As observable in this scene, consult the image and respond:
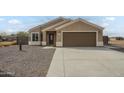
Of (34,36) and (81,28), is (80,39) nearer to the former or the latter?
(81,28)

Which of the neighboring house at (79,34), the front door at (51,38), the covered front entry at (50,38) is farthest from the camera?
the front door at (51,38)

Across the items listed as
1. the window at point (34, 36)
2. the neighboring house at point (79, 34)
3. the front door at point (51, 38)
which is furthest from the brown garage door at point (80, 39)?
the window at point (34, 36)

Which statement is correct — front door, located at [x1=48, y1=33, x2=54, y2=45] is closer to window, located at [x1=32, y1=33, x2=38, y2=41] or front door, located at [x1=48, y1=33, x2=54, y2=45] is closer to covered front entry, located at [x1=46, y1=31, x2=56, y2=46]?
covered front entry, located at [x1=46, y1=31, x2=56, y2=46]

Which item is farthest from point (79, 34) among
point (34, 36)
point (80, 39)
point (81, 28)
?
point (34, 36)

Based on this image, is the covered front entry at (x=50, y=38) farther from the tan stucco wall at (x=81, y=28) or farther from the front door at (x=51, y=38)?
the tan stucco wall at (x=81, y=28)

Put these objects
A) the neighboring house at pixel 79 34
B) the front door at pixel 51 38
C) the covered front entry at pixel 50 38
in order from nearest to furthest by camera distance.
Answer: the neighboring house at pixel 79 34, the covered front entry at pixel 50 38, the front door at pixel 51 38

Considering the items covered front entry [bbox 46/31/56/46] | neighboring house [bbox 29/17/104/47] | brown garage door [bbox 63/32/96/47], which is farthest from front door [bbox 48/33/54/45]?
brown garage door [bbox 63/32/96/47]

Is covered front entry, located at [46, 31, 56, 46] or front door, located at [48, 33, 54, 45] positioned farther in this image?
front door, located at [48, 33, 54, 45]

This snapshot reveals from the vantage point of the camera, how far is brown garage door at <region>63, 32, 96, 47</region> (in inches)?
1184

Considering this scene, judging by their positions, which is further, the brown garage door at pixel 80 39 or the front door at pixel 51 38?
the front door at pixel 51 38

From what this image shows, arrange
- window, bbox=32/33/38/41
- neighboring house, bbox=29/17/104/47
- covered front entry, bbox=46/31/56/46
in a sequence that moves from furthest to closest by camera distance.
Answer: window, bbox=32/33/38/41, covered front entry, bbox=46/31/56/46, neighboring house, bbox=29/17/104/47

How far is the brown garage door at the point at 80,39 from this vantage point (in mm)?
30078
